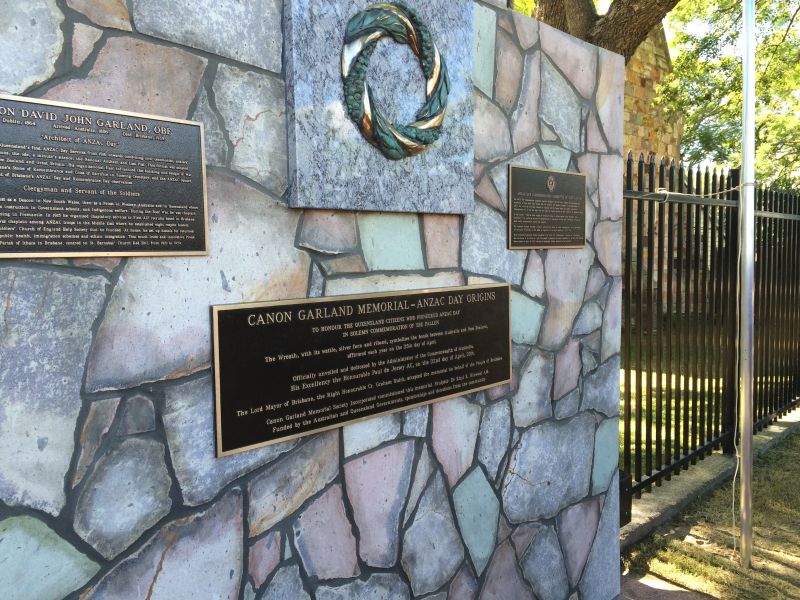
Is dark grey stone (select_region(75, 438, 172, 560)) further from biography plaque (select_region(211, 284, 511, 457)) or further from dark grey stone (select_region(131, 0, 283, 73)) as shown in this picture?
dark grey stone (select_region(131, 0, 283, 73))

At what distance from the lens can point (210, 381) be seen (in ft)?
6.53

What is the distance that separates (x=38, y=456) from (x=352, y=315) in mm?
1065

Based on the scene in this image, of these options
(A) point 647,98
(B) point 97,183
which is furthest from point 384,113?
(A) point 647,98

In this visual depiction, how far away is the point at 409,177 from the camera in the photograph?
2.50 m

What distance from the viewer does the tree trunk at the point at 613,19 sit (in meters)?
6.89

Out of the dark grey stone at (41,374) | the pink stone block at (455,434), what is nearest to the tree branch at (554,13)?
the pink stone block at (455,434)

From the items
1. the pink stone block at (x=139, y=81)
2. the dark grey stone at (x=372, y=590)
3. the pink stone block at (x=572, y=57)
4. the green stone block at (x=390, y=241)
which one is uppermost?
the pink stone block at (x=572, y=57)

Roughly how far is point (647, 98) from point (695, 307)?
30.0 feet

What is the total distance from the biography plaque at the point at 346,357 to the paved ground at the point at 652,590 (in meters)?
1.74

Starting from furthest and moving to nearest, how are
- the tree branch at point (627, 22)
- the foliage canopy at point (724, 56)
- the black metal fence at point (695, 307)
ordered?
1. the foliage canopy at point (724, 56)
2. the tree branch at point (627, 22)
3. the black metal fence at point (695, 307)

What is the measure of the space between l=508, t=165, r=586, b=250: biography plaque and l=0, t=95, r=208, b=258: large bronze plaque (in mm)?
1541

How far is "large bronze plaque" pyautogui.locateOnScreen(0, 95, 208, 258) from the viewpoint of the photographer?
5.25 feet

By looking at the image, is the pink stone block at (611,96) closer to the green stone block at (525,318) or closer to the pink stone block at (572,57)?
the pink stone block at (572,57)

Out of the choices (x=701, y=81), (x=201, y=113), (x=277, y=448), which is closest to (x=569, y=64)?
(x=201, y=113)
